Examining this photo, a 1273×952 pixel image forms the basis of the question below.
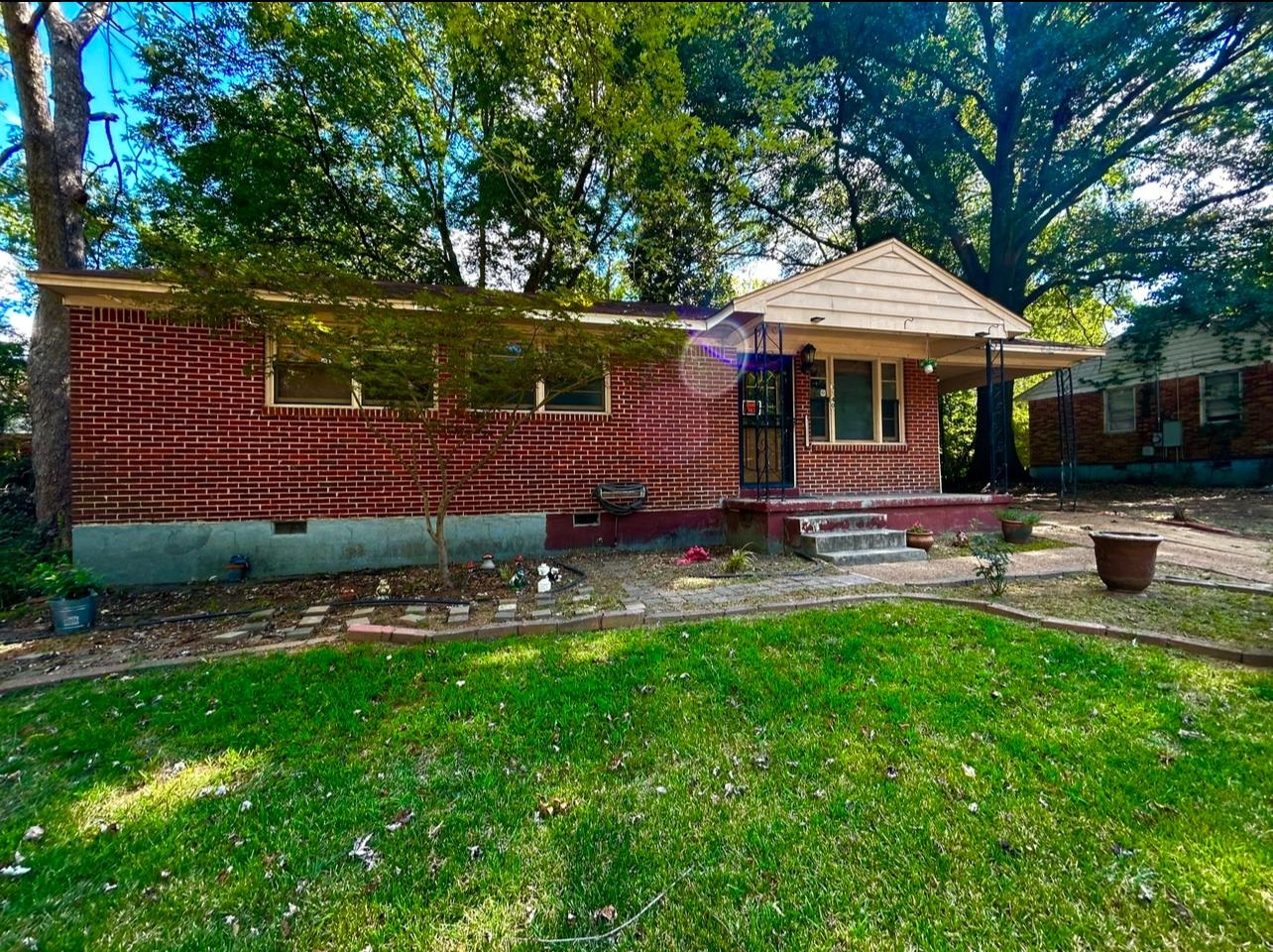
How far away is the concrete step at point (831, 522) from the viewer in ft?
22.1

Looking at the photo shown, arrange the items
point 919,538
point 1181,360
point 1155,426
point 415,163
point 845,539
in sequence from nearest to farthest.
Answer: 1. point 845,539
2. point 919,538
3. point 415,163
4. point 1181,360
5. point 1155,426

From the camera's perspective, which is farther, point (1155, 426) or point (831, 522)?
point (1155, 426)

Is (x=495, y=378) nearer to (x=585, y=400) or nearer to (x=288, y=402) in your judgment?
(x=585, y=400)

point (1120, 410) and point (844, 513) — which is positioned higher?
point (1120, 410)

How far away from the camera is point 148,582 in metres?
5.72

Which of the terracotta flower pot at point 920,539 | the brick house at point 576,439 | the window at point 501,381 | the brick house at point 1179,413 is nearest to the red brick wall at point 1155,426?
the brick house at point 1179,413

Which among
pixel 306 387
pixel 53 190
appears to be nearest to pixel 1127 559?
pixel 306 387

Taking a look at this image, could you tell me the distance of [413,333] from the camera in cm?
456

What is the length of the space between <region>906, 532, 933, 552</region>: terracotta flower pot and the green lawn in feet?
10.7

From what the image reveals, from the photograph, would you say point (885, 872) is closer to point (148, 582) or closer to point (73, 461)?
point (148, 582)

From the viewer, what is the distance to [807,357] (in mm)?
8125

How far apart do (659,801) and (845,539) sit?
16.7ft

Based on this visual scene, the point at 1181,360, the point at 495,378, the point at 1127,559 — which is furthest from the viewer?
the point at 1181,360

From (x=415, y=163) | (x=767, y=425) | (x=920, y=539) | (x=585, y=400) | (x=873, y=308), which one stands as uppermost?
(x=415, y=163)
